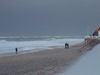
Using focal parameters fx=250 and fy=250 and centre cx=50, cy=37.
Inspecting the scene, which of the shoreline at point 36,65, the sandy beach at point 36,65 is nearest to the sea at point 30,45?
the sandy beach at point 36,65

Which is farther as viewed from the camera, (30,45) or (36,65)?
(30,45)

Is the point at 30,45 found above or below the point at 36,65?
above

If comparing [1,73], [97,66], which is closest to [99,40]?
[1,73]

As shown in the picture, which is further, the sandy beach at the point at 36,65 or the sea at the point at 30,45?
the sea at the point at 30,45

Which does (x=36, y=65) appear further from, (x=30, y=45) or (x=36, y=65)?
(x=30, y=45)

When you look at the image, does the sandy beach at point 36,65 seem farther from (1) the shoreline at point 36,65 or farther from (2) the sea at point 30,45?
(2) the sea at point 30,45

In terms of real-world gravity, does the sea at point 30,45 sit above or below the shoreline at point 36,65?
above

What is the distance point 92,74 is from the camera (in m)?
8.29

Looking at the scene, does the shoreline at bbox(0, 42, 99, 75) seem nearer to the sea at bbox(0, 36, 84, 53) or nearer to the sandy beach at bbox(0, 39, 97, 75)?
the sandy beach at bbox(0, 39, 97, 75)

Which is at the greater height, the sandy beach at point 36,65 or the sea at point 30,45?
the sea at point 30,45

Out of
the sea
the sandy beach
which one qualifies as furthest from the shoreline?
the sea

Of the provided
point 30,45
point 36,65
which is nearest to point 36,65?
point 36,65

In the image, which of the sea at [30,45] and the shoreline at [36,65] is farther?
the sea at [30,45]

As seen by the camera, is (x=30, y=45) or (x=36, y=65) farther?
(x=30, y=45)
